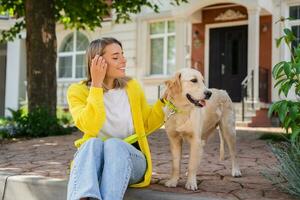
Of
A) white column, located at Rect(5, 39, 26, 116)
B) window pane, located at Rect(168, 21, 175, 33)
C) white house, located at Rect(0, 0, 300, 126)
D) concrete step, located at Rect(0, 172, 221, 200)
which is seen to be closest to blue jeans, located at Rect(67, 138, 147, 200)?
concrete step, located at Rect(0, 172, 221, 200)

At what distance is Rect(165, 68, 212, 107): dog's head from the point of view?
382 cm

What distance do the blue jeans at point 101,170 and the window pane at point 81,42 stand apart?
16.3 m

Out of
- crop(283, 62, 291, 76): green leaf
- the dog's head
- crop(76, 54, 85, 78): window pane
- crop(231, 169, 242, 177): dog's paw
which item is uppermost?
crop(76, 54, 85, 78): window pane

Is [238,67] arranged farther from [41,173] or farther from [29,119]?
[41,173]

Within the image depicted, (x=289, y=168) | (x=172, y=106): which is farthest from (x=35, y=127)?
(x=289, y=168)

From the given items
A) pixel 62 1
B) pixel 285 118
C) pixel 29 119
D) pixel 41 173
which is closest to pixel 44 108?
pixel 29 119

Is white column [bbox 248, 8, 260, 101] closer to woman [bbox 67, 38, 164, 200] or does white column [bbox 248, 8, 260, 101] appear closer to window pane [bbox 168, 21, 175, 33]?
window pane [bbox 168, 21, 175, 33]

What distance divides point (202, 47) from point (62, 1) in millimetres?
6100

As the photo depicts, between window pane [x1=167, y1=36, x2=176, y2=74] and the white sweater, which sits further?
window pane [x1=167, y1=36, x2=176, y2=74]

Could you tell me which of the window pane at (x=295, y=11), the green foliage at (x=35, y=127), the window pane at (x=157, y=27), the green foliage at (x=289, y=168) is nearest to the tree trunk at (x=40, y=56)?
the green foliage at (x=35, y=127)

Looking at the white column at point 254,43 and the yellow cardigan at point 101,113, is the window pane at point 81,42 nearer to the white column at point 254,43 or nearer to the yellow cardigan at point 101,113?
the white column at point 254,43

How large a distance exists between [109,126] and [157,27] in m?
13.7

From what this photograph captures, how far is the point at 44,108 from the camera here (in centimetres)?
1014

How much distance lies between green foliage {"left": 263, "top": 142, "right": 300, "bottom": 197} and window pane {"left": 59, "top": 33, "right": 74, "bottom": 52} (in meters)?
16.8
